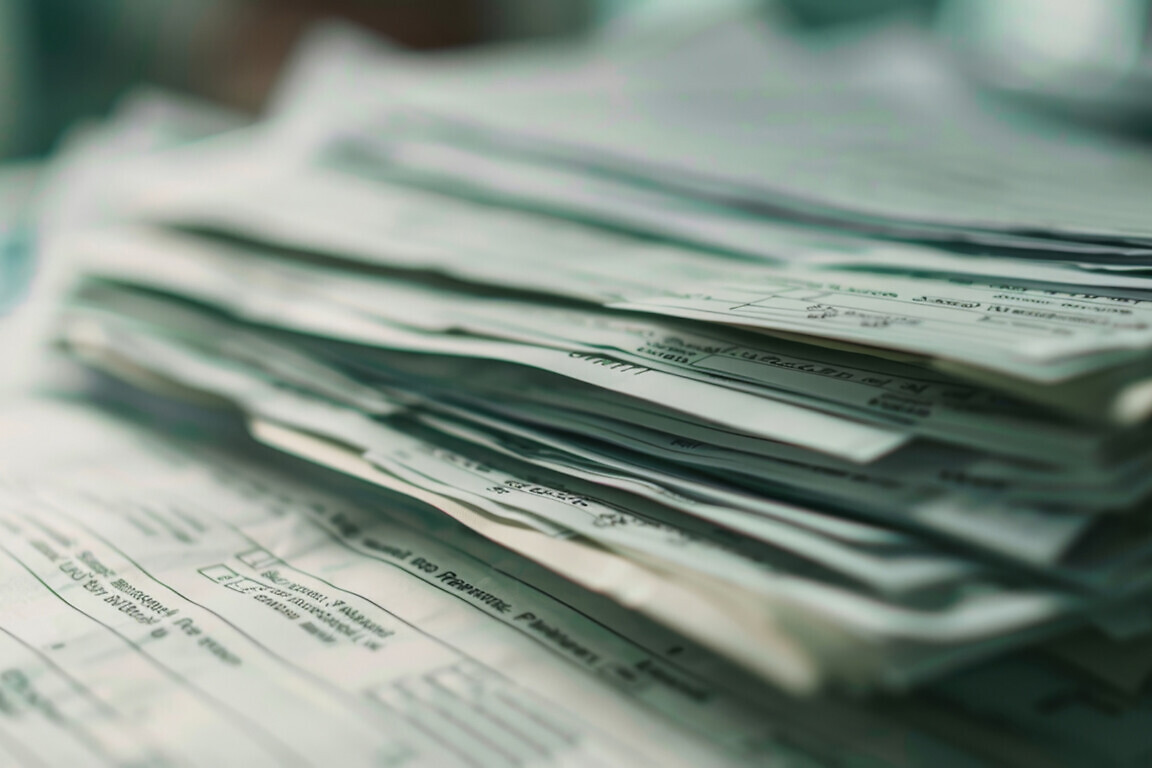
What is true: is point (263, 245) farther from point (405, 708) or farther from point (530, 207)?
point (405, 708)

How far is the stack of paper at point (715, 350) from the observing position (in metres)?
0.24

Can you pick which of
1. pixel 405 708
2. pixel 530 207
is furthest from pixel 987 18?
pixel 405 708

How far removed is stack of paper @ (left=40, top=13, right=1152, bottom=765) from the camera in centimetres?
24

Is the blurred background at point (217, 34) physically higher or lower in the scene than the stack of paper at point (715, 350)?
higher

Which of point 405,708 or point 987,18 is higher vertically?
point 987,18

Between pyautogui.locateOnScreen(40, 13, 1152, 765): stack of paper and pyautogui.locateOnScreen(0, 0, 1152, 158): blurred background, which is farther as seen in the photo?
pyautogui.locateOnScreen(0, 0, 1152, 158): blurred background

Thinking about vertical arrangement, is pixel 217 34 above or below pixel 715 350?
above

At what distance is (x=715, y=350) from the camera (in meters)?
0.33

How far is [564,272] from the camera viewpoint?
17.0 inches

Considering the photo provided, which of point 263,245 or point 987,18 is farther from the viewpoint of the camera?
point 987,18

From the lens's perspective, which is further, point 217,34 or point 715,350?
point 217,34

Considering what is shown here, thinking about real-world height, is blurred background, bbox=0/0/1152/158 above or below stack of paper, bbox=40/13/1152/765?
above

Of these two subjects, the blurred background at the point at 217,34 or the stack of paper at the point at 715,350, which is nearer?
the stack of paper at the point at 715,350

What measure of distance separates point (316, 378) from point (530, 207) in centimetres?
19
